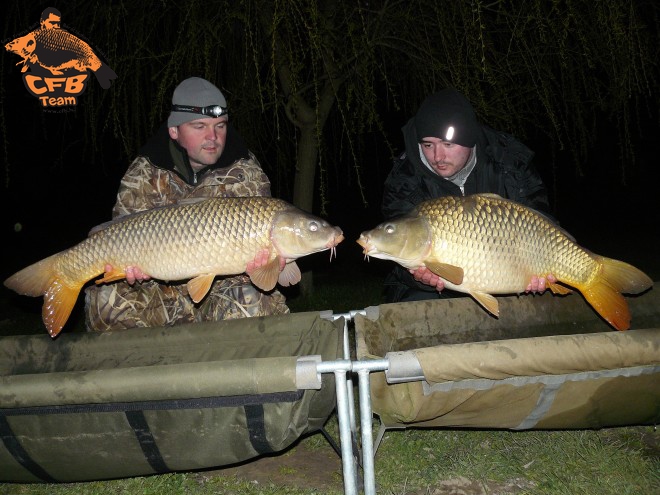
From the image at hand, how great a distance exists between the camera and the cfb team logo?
272cm

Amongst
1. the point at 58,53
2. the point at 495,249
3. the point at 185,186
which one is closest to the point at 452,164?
the point at 495,249

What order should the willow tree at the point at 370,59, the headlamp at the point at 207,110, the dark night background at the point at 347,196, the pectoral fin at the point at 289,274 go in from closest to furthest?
the pectoral fin at the point at 289,274, the headlamp at the point at 207,110, the willow tree at the point at 370,59, the dark night background at the point at 347,196

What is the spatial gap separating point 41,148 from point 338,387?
47.7ft

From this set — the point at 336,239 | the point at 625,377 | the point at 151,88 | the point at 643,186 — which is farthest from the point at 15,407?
the point at 643,186

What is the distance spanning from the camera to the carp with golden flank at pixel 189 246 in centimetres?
178

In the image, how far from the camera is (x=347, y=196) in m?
12.9

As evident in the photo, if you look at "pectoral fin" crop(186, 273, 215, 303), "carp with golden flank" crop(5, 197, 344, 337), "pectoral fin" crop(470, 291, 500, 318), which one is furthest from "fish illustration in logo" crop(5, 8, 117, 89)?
"pectoral fin" crop(470, 291, 500, 318)

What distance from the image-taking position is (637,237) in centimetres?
712

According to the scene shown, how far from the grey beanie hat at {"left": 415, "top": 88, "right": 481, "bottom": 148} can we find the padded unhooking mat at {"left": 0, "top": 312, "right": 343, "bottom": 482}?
1.04m

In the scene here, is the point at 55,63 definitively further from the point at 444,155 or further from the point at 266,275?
the point at 444,155

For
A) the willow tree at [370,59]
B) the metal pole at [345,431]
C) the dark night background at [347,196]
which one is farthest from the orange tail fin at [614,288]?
the dark night background at [347,196]

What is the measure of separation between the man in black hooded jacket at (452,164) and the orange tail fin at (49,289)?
1.18 metres

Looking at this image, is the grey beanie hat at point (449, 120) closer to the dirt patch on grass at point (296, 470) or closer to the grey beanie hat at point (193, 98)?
the grey beanie hat at point (193, 98)

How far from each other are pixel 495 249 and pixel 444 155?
524 millimetres
